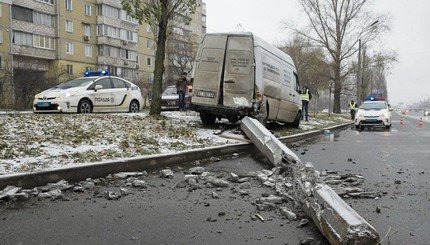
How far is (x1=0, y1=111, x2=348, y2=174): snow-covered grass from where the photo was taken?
624 cm

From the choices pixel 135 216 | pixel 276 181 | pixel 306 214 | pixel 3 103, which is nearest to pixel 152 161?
pixel 276 181

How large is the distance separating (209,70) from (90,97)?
4817 mm

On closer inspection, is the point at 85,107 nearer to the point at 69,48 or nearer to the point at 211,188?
the point at 211,188

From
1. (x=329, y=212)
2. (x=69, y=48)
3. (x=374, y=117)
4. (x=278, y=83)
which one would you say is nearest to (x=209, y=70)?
(x=278, y=83)

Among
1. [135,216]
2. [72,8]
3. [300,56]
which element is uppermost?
[72,8]

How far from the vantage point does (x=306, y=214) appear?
166 inches

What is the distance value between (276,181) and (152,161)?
2.28 m

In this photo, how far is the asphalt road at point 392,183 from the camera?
385 centimetres

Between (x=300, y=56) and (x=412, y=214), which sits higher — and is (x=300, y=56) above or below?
above

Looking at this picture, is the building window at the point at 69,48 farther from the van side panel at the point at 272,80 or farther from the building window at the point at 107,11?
the van side panel at the point at 272,80

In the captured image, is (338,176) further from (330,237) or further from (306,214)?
(330,237)

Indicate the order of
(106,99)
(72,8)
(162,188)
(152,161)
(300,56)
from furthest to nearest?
1. (300,56)
2. (72,8)
3. (106,99)
4. (152,161)
5. (162,188)

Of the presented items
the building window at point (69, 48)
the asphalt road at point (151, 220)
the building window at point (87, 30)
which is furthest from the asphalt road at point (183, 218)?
the building window at point (87, 30)

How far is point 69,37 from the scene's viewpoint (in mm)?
46906
